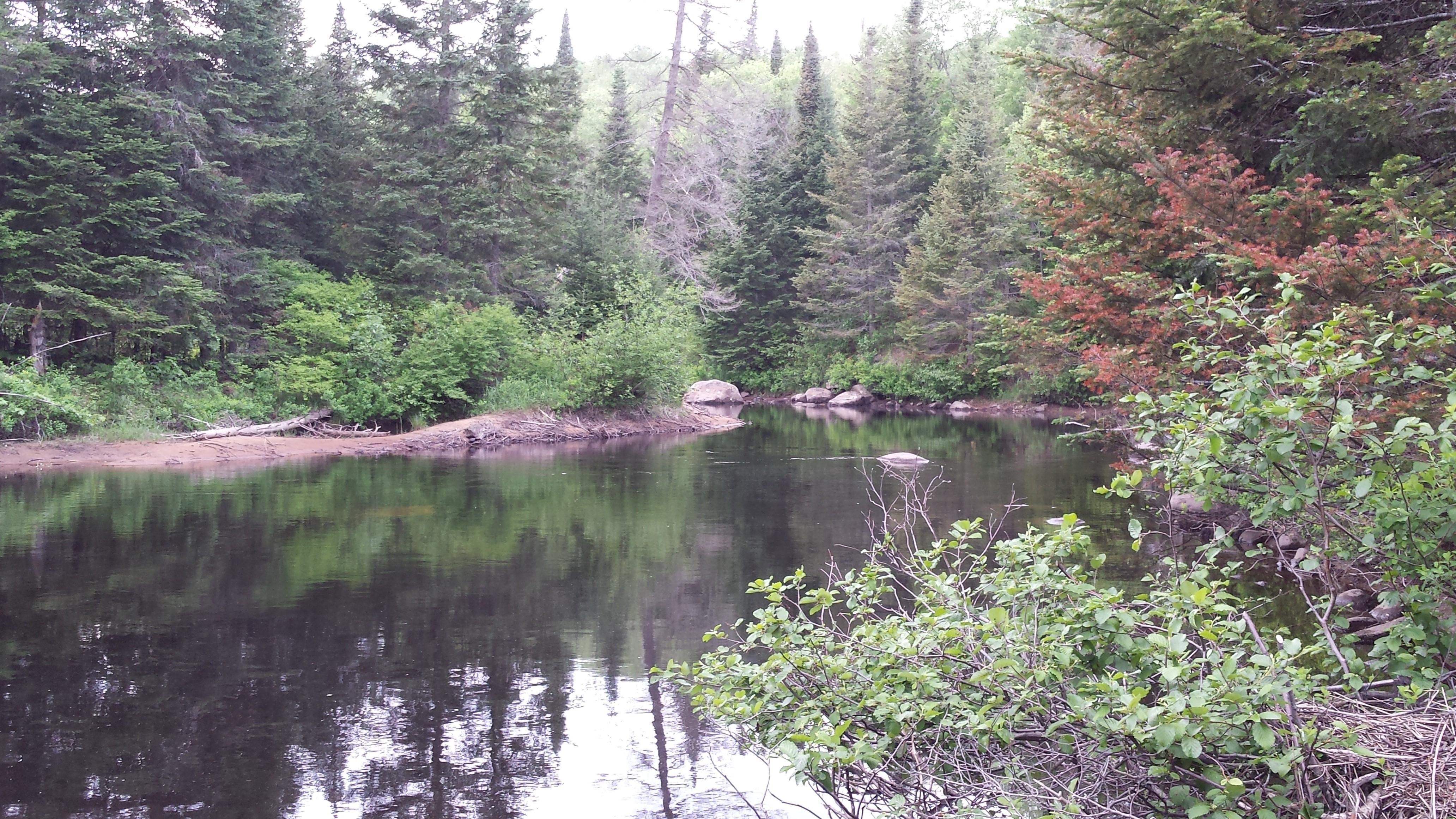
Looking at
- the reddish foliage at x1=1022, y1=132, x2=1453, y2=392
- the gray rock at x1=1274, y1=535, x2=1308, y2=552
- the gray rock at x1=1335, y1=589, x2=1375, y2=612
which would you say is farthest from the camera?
the gray rock at x1=1274, y1=535, x2=1308, y2=552

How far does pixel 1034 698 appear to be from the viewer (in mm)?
3498

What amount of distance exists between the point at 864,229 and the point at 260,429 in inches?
932

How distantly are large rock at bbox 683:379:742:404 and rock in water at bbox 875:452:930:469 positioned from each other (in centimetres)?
1869

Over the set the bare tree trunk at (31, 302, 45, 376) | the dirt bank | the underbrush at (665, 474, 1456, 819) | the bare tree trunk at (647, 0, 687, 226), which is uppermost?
the bare tree trunk at (647, 0, 687, 226)

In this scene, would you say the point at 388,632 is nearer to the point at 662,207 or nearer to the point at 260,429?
the point at 260,429

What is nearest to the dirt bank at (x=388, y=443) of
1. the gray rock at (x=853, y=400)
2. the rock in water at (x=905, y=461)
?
the rock in water at (x=905, y=461)

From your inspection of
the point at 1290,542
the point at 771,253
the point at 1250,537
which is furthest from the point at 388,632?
the point at 771,253

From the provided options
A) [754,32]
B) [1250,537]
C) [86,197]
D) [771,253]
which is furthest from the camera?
[754,32]

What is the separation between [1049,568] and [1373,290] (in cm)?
544

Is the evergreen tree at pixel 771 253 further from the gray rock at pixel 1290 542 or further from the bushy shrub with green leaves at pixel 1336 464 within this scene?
the bushy shrub with green leaves at pixel 1336 464

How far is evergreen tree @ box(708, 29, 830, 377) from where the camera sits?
40.0 meters

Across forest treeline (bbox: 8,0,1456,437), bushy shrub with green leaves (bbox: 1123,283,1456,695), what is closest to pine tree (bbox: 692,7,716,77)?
forest treeline (bbox: 8,0,1456,437)

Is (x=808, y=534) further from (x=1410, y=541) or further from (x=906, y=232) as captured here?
(x=906, y=232)

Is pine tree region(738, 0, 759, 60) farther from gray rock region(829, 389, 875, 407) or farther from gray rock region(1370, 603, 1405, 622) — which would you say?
gray rock region(1370, 603, 1405, 622)
